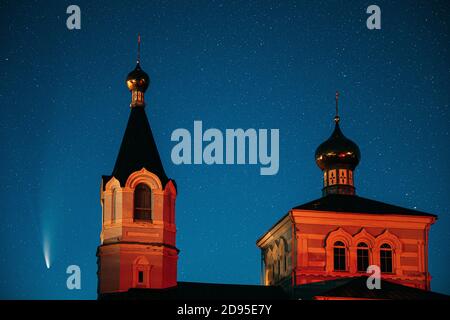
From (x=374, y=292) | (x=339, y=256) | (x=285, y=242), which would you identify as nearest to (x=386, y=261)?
(x=339, y=256)

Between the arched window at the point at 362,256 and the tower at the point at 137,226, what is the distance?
272 inches

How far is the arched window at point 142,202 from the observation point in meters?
32.3

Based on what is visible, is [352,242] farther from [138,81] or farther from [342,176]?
[138,81]

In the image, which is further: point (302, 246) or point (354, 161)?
point (354, 161)

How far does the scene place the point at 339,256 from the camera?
3231 centimetres

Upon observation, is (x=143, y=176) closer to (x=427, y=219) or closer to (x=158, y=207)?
(x=158, y=207)

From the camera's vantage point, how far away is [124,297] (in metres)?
30.2

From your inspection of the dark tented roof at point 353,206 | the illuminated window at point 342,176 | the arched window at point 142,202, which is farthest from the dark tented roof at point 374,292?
the arched window at point 142,202

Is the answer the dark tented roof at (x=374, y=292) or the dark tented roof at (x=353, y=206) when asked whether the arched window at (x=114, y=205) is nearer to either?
the dark tented roof at (x=353, y=206)

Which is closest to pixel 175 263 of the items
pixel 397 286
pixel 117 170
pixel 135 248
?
pixel 135 248

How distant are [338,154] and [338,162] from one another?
342 mm

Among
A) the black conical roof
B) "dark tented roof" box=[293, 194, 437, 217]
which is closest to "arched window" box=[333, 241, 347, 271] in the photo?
"dark tented roof" box=[293, 194, 437, 217]

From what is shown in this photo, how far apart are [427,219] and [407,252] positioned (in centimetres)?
150
